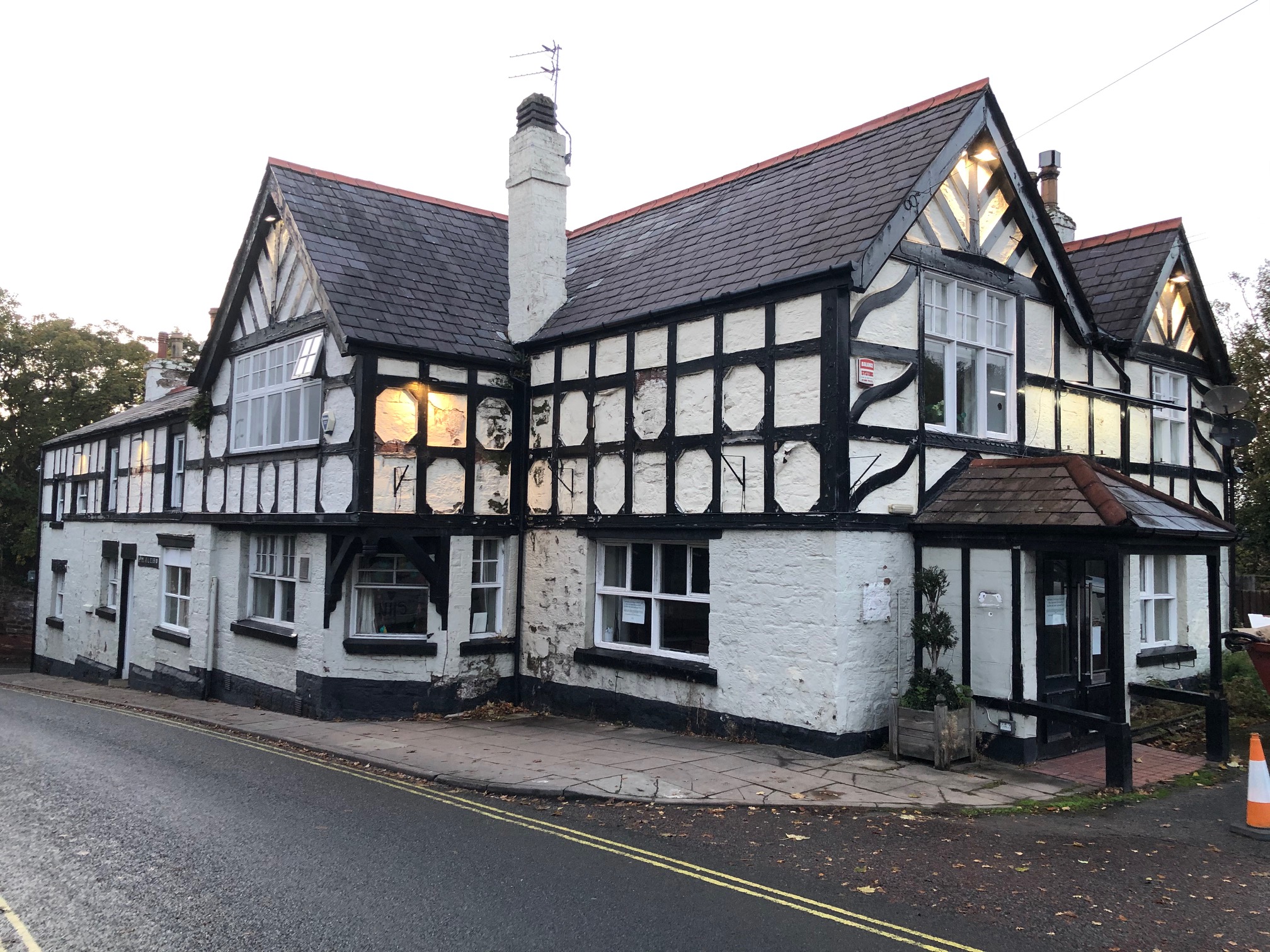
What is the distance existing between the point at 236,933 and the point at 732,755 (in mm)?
6024

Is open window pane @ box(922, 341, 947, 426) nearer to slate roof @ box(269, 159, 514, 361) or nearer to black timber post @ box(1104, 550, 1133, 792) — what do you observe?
black timber post @ box(1104, 550, 1133, 792)

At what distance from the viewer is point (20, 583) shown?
3928cm

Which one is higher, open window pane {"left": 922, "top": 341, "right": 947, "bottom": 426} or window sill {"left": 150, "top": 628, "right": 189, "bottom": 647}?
open window pane {"left": 922, "top": 341, "right": 947, "bottom": 426}

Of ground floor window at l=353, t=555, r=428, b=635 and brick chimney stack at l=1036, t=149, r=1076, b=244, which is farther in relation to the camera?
brick chimney stack at l=1036, t=149, r=1076, b=244

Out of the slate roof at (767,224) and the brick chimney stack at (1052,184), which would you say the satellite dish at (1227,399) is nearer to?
the brick chimney stack at (1052,184)

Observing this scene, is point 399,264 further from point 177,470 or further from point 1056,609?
point 1056,609

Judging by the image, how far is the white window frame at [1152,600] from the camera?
14.8 m

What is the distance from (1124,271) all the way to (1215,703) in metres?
8.70

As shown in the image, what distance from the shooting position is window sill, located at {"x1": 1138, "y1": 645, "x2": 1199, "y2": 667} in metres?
14.4

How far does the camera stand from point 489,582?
14625mm

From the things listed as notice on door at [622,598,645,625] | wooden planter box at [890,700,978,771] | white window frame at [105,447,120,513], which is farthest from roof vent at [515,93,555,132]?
white window frame at [105,447,120,513]

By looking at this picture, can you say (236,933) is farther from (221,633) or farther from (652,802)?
(221,633)

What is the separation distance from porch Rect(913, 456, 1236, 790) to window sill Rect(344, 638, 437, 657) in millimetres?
7194

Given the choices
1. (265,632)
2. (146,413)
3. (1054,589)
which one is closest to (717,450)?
(1054,589)
